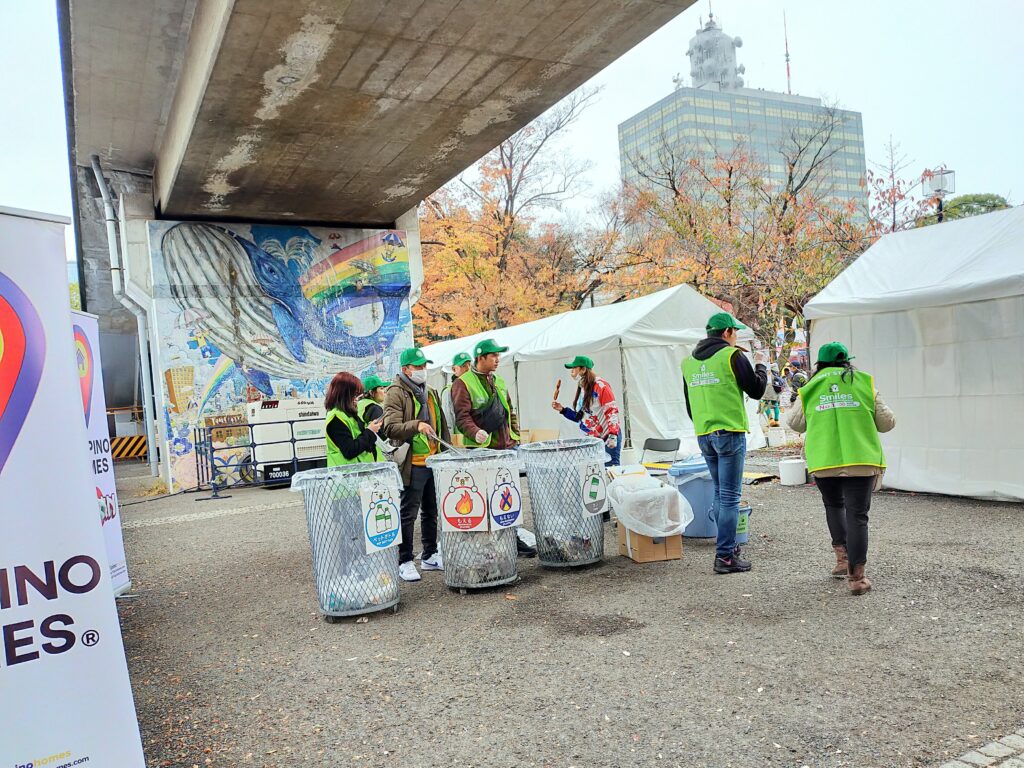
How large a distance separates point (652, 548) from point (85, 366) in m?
4.46

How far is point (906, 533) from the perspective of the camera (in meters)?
6.70

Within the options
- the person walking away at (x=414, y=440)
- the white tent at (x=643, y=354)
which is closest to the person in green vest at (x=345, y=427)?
the person walking away at (x=414, y=440)

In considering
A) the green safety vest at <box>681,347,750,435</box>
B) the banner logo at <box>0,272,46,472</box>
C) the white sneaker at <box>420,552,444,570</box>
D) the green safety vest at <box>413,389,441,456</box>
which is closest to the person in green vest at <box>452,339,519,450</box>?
the green safety vest at <box>413,389,441,456</box>

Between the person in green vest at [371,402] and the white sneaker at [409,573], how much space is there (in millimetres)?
1287

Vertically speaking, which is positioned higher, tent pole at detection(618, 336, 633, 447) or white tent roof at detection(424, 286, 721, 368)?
white tent roof at detection(424, 286, 721, 368)

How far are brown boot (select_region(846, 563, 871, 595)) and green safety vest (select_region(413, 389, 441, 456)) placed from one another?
3.25m

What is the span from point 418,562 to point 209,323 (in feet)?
28.7

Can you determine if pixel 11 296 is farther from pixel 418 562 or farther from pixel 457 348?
pixel 457 348

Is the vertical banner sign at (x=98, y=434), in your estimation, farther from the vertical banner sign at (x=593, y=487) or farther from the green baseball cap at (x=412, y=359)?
the vertical banner sign at (x=593, y=487)

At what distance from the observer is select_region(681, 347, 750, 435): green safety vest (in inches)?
223

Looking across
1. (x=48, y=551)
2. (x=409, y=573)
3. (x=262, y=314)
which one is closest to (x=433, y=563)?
(x=409, y=573)

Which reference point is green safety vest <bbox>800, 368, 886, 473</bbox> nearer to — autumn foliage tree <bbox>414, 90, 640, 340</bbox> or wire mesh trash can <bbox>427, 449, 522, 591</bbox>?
wire mesh trash can <bbox>427, 449, 522, 591</bbox>

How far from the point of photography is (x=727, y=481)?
5.73 meters

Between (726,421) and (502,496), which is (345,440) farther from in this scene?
(726,421)
